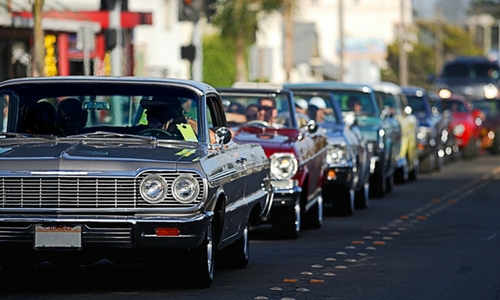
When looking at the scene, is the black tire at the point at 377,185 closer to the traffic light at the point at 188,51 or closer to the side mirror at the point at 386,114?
the side mirror at the point at 386,114

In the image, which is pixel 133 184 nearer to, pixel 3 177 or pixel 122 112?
pixel 3 177

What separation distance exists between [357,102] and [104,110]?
37.2 ft

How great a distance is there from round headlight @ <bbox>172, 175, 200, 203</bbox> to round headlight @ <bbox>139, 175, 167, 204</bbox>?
97 mm

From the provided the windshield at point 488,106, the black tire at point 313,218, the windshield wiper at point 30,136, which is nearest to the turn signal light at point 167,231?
the windshield wiper at point 30,136

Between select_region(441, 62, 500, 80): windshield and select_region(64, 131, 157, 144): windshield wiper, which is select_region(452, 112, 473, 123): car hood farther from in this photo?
select_region(64, 131, 157, 144): windshield wiper

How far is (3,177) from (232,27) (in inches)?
1772

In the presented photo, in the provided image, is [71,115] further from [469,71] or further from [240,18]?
[240,18]

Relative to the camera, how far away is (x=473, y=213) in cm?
1902

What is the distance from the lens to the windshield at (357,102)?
854 inches

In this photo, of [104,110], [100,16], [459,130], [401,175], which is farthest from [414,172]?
[104,110]

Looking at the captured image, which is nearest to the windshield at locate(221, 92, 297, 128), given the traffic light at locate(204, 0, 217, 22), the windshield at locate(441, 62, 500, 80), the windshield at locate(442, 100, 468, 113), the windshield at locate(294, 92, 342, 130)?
the windshield at locate(294, 92, 342, 130)

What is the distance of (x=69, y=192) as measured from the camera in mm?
9500

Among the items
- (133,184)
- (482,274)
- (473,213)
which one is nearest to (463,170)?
(473,213)

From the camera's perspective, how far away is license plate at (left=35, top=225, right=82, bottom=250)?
9.43 meters
